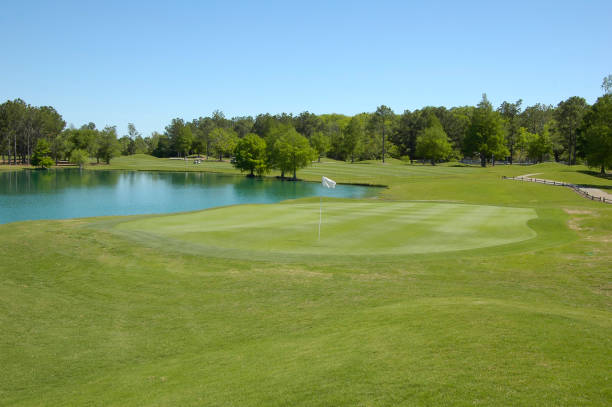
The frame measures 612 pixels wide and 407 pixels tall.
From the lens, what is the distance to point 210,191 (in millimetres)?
81750

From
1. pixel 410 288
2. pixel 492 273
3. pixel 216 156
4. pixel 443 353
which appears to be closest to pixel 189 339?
pixel 443 353

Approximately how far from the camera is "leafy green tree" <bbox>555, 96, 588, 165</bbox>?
114275 millimetres

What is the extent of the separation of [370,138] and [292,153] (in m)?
61.1

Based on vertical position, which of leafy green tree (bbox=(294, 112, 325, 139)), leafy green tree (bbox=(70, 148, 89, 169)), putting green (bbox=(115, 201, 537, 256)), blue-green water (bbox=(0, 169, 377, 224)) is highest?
leafy green tree (bbox=(294, 112, 325, 139))

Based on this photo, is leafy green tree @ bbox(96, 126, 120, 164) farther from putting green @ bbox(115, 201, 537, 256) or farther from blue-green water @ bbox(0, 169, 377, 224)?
putting green @ bbox(115, 201, 537, 256)

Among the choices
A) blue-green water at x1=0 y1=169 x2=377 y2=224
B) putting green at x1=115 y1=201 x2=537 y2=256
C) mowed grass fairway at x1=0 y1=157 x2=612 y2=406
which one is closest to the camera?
mowed grass fairway at x1=0 y1=157 x2=612 y2=406

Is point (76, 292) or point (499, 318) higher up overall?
point (499, 318)

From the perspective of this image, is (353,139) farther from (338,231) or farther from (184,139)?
(338,231)

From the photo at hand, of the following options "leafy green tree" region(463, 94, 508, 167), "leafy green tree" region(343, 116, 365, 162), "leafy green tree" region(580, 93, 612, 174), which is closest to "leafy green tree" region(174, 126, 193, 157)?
"leafy green tree" region(343, 116, 365, 162)

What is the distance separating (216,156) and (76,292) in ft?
611

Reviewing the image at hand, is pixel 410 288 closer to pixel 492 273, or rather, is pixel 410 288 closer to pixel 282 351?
pixel 492 273

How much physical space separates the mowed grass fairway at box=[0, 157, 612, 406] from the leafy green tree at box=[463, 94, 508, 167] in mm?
96595

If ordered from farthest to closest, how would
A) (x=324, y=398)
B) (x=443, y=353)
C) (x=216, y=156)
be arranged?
1. (x=216, y=156)
2. (x=443, y=353)
3. (x=324, y=398)

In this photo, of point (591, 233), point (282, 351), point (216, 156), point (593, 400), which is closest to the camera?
point (593, 400)
